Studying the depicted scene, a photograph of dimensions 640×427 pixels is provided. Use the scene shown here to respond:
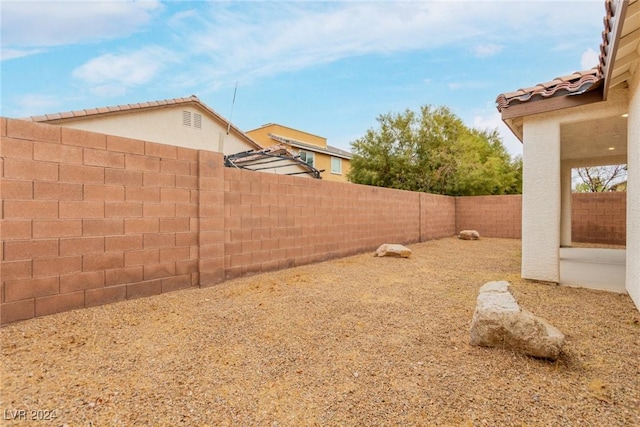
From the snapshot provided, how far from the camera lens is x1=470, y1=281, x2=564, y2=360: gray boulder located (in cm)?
242

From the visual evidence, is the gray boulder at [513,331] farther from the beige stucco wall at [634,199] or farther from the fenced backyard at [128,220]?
the fenced backyard at [128,220]

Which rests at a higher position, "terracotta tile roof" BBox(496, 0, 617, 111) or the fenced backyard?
"terracotta tile roof" BBox(496, 0, 617, 111)

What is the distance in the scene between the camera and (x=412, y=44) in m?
9.87

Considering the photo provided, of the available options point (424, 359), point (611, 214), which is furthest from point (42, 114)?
point (611, 214)

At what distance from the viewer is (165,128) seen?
11.1 m

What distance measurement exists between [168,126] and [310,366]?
1116cm

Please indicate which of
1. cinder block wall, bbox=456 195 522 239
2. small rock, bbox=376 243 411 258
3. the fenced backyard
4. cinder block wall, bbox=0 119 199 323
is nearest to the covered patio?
small rock, bbox=376 243 411 258

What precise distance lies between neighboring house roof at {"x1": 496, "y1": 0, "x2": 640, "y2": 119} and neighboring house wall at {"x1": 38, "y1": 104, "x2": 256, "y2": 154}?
1037cm

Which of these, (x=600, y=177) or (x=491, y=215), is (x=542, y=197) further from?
(x=600, y=177)

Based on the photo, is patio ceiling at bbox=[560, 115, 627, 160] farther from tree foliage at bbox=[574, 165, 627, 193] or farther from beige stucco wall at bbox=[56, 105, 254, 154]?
tree foliage at bbox=[574, 165, 627, 193]

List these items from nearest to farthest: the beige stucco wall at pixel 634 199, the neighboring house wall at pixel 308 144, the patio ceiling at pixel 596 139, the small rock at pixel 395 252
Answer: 1. the beige stucco wall at pixel 634 199
2. the patio ceiling at pixel 596 139
3. the small rock at pixel 395 252
4. the neighboring house wall at pixel 308 144

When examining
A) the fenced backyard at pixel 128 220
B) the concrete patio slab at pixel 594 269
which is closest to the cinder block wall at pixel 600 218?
the concrete patio slab at pixel 594 269

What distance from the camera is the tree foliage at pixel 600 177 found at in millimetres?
20344

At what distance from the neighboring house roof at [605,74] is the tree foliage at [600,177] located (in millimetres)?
20382
